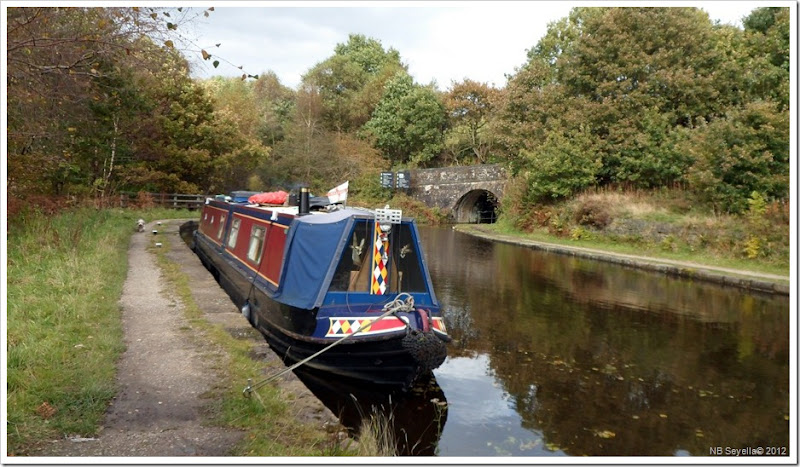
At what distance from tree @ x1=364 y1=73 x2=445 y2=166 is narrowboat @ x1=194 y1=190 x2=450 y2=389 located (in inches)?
1134

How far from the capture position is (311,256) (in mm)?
6188

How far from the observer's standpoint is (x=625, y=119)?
65.0 feet

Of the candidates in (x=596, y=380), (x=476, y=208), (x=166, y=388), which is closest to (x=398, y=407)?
(x=166, y=388)

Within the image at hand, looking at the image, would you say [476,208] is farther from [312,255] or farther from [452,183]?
[312,255]

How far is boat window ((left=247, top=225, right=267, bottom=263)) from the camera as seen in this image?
26.9 ft

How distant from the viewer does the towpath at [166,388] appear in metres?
3.44

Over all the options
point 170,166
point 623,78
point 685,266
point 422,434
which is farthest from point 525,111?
point 422,434

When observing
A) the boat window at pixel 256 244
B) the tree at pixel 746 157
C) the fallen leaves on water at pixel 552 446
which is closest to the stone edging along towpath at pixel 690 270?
the tree at pixel 746 157

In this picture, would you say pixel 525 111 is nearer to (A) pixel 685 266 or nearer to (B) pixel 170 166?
(A) pixel 685 266

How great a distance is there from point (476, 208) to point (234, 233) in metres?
24.9

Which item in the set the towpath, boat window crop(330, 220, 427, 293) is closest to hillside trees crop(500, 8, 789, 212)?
boat window crop(330, 220, 427, 293)

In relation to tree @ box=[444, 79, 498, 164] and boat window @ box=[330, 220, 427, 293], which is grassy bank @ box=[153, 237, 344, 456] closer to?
boat window @ box=[330, 220, 427, 293]

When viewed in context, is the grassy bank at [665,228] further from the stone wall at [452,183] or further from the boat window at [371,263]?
the boat window at [371,263]

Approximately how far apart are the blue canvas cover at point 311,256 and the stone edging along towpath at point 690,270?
28.8ft
